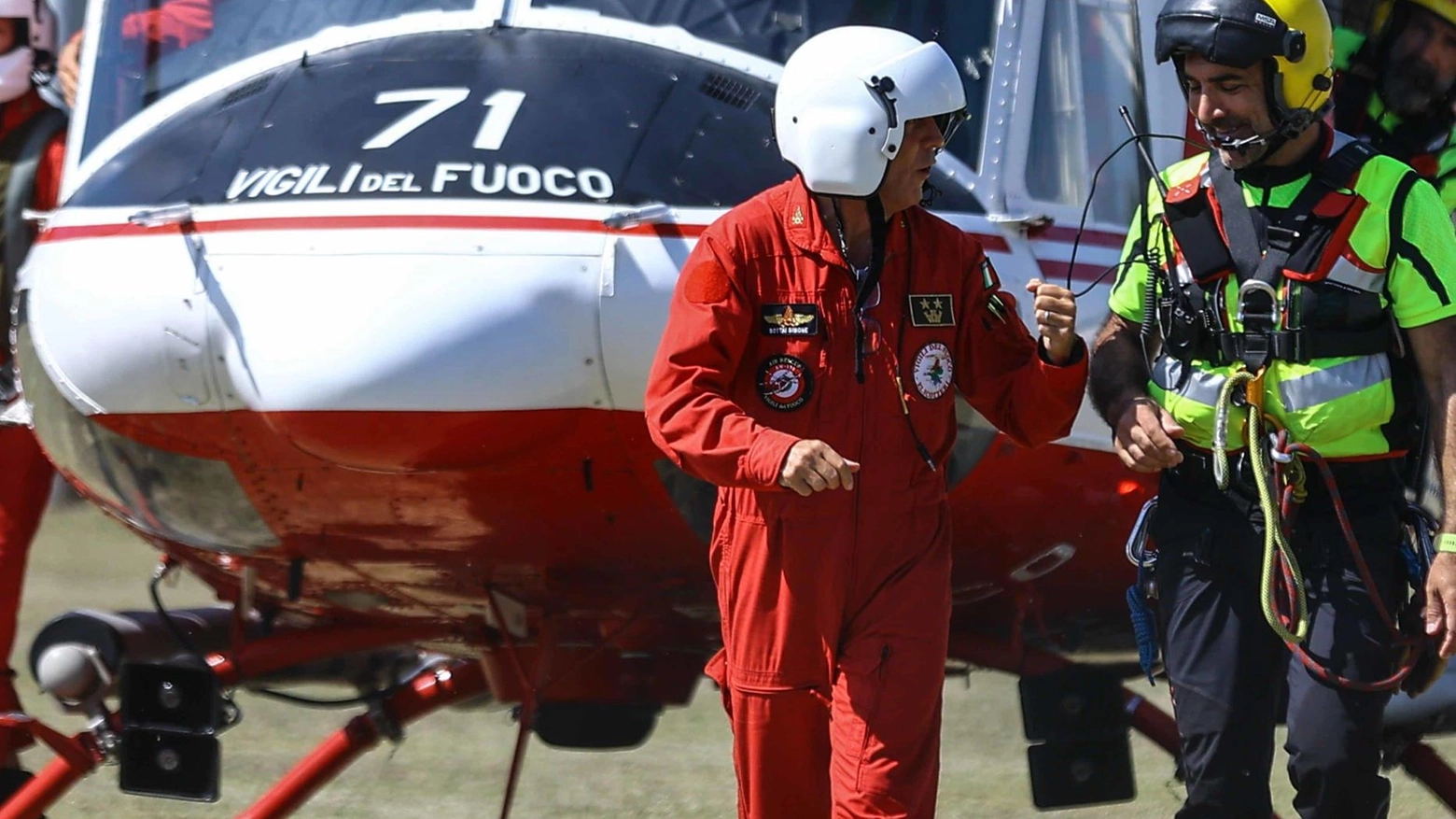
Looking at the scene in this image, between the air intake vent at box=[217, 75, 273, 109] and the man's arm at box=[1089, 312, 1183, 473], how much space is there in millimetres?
1796

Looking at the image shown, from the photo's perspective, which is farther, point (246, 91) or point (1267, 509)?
point (246, 91)

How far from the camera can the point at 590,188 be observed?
4055mm

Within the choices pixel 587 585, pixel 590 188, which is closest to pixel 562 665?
pixel 587 585

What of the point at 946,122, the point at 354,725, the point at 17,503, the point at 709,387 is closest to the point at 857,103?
the point at 946,122

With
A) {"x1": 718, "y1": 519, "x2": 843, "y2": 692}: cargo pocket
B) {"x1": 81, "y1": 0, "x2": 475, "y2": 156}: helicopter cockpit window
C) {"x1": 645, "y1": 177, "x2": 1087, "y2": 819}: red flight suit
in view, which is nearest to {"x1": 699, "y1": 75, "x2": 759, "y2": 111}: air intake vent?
{"x1": 81, "y1": 0, "x2": 475, "y2": 156}: helicopter cockpit window

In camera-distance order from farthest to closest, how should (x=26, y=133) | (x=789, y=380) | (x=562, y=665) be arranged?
(x=26, y=133) < (x=562, y=665) < (x=789, y=380)

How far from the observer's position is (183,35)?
16.1 ft

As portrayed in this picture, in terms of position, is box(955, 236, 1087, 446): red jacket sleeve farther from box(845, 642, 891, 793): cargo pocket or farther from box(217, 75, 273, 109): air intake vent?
box(217, 75, 273, 109): air intake vent

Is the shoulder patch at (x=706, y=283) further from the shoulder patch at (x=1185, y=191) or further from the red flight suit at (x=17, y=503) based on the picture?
the red flight suit at (x=17, y=503)

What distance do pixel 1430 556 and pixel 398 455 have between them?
6.02ft

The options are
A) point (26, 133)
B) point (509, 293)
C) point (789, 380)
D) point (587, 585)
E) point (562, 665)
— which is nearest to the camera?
point (789, 380)

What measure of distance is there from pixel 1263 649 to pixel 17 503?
3.30 metres

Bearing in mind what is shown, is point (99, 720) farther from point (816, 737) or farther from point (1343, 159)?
point (1343, 159)

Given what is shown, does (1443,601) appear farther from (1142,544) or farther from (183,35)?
(183,35)
